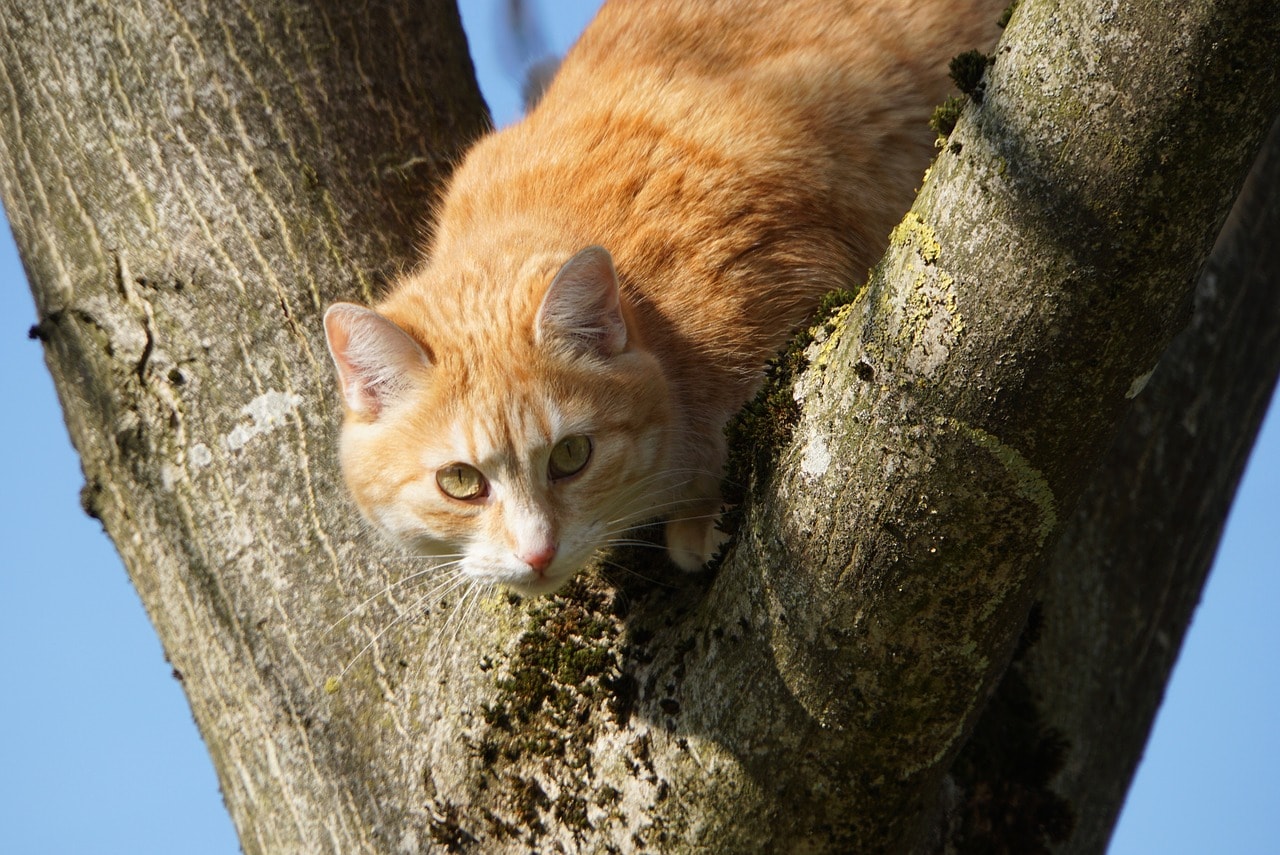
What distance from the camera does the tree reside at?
1667 millimetres

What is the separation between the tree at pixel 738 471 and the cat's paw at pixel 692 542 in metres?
0.09

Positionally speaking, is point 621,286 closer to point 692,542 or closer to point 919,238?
point 692,542

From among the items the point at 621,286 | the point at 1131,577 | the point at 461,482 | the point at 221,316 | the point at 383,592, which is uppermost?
the point at 221,316

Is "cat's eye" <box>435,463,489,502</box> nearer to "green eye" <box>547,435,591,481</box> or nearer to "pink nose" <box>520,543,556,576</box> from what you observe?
"green eye" <box>547,435,591,481</box>

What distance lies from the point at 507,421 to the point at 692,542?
20.0 inches

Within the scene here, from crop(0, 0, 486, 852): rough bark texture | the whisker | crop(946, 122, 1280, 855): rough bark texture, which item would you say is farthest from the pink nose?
crop(946, 122, 1280, 855): rough bark texture

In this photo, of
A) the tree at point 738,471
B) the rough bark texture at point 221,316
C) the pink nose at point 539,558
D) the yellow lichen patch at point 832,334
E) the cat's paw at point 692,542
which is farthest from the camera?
the rough bark texture at point 221,316

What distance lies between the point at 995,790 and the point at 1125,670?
2.38ft

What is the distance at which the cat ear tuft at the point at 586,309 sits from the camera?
2.48 meters

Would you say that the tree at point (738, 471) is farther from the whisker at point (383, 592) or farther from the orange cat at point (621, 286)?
the orange cat at point (621, 286)

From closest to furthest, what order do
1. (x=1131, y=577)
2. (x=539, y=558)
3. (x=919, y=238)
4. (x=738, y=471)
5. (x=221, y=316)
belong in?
(x=919, y=238)
(x=738, y=471)
(x=539, y=558)
(x=221, y=316)
(x=1131, y=577)

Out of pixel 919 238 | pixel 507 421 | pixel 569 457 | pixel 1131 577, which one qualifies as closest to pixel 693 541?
pixel 569 457

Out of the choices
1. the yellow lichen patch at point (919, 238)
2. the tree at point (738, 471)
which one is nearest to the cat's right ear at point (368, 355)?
the tree at point (738, 471)

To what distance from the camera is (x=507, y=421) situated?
2.57 m
